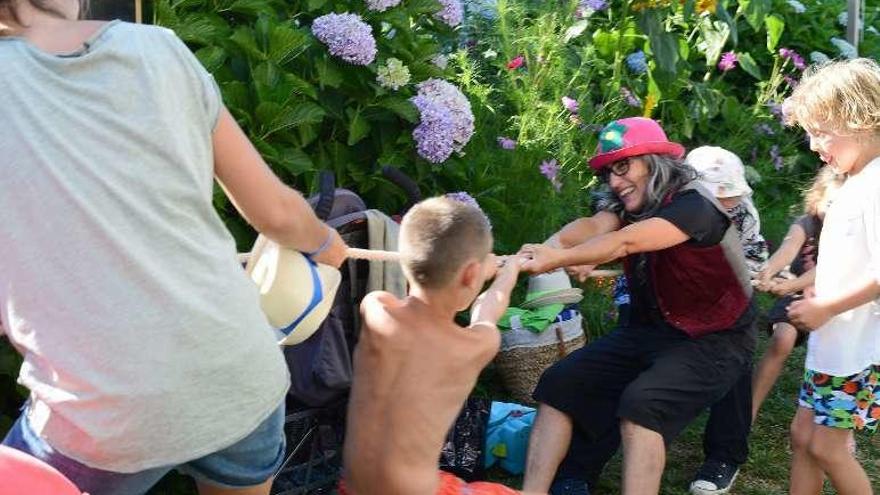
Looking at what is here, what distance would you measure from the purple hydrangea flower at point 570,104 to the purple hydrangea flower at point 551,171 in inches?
14.5

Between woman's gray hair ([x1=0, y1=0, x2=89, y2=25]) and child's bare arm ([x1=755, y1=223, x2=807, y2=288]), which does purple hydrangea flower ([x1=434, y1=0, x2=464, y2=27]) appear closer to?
child's bare arm ([x1=755, y1=223, x2=807, y2=288])

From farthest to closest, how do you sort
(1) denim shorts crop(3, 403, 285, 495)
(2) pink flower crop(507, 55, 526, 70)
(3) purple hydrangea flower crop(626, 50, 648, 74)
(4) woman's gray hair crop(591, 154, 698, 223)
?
(3) purple hydrangea flower crop(626, 50, 648, 74) < (2) pink flower crop(507, 55, 526, 70) < (4) woman's gray hair crop(591, 154, 698, 223) < (1) denim shorts crop(3, 403, 285, 495)

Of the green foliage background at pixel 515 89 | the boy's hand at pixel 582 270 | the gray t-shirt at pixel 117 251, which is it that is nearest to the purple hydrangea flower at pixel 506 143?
the green foliage background at pixel 515 89

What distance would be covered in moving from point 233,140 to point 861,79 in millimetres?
2347

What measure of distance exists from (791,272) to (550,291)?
0.96m

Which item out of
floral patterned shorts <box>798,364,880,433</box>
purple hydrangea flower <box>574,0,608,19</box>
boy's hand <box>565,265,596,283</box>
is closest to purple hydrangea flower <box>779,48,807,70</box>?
purple hydrangea flower <box>574,0,608,19</box>

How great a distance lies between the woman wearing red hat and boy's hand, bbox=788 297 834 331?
1.44ft

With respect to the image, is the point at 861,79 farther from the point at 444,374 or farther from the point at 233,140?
the point at 233,140

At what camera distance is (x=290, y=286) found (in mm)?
2697

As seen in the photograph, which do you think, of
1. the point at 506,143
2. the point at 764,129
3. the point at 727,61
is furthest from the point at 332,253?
the point at 764,129

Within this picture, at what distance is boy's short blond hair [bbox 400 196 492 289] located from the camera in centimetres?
303

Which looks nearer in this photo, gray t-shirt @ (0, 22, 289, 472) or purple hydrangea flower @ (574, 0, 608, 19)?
gray t-shirt @ (0, 22, 289, 472)

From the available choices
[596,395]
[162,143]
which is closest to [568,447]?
[596,395]

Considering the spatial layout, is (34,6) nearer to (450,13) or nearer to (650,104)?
(450,13)
